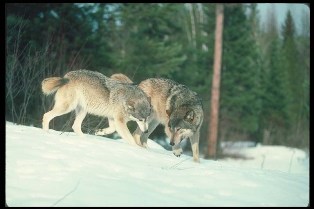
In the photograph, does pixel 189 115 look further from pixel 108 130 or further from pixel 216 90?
pixel 216 90

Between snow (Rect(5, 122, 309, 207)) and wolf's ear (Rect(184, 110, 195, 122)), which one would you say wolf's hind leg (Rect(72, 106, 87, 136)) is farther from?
wolf's ear (Rect(184, 110, 195, 122))

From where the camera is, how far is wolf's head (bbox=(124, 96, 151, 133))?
7570mm

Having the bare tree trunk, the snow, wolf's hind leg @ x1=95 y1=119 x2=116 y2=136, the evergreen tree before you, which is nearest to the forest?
the evergreen tree

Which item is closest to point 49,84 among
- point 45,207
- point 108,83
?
point 108,83

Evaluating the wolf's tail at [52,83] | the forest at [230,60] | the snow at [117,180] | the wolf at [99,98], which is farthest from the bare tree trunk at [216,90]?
Answer: the snow at [117,180]

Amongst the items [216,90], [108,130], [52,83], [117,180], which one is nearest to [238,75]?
[216,90]

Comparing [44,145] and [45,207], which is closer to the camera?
[45,207]

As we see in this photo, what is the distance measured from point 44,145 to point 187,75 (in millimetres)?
18453

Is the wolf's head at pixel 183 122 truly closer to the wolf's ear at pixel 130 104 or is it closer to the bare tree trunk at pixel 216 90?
the wolf's ear at pixel 130 104

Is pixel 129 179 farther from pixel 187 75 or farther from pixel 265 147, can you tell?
pixel 265 147

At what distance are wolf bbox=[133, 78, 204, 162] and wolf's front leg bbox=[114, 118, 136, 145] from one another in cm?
47

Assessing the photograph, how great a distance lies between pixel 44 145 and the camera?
5477 mm

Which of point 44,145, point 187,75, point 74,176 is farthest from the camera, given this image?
point 187,75

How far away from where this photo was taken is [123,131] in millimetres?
7504
